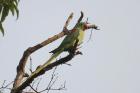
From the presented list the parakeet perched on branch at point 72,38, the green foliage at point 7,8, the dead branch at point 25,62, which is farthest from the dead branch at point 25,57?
the green foliage at point 7,8

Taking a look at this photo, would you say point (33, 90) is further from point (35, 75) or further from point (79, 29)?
point (79, 29)

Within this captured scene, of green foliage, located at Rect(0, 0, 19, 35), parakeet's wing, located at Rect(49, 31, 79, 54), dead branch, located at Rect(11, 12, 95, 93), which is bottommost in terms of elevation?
dead branch, located at Rect(11, 12, 95, 93)

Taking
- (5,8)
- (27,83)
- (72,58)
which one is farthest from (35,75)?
(5,8)

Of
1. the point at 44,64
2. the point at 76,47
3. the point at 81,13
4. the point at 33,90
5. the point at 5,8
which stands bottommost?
the point at 33,90

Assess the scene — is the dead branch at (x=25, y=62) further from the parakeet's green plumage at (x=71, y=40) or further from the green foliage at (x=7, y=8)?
the green foliage at (x=7, y=8)

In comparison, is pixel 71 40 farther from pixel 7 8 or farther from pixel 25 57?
pixel 7 8

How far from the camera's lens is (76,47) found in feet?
13.8

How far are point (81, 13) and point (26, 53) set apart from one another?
2.43 ft

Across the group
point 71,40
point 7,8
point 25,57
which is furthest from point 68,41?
point 7,8

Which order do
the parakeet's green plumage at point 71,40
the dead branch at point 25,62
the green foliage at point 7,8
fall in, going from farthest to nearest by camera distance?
the green foliage at point 7,8
the parakeet's green plumage at point 71,40
the dead branch at point 25,62

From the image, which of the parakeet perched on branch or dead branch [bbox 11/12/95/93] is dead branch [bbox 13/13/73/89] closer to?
dead branch [bbox 11/12/95/93]

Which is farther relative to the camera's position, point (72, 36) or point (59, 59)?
point (72, 36)

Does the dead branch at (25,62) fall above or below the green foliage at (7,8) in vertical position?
below

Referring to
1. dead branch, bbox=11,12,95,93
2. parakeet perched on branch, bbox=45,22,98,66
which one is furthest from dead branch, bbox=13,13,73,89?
parakeet perched on branch, bbox=45,22,98,66
